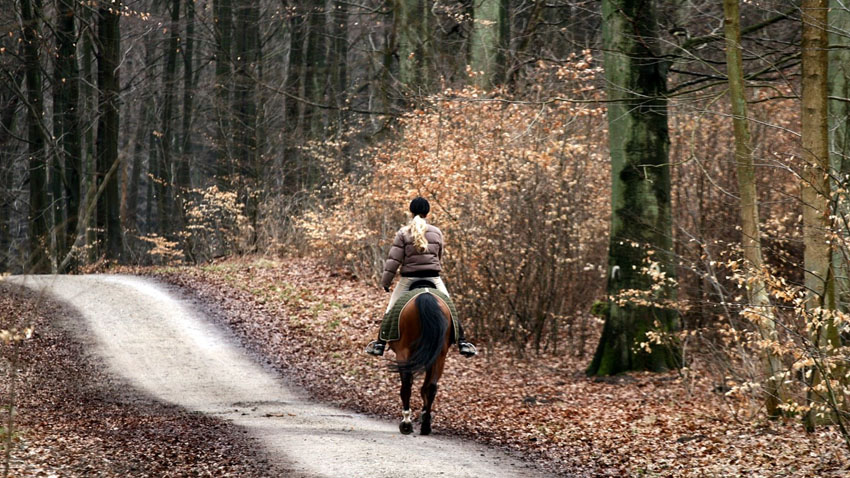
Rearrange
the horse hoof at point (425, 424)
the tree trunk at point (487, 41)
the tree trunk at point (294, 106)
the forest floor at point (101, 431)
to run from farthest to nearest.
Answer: the tree trunk at point (294, 106)
the tree trunk at point (487, 41)
the horse hoof at point (425, 424)
the forest floor at point (101, 431)

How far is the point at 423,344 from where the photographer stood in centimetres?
984

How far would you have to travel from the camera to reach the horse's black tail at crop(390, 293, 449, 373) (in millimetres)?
9781

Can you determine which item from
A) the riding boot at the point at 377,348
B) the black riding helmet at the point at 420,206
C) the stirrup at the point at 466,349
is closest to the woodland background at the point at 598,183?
the stirrup at the point at 466,349

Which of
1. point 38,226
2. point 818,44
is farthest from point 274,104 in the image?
point 818,44

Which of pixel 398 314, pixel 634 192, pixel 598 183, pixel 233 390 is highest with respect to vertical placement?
pixel 598 183

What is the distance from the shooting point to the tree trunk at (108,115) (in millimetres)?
25734

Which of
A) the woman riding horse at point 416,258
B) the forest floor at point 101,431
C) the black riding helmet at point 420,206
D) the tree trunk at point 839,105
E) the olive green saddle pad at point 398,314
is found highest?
the tree trunk at point 839,105

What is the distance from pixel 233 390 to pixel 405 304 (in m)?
4.57

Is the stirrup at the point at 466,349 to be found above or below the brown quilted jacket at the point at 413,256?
below

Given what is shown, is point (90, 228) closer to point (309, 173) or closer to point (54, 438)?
point (309, 173)

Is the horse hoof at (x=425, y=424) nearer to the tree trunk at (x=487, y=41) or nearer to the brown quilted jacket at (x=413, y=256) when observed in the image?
the brown quilted jacket at (x=413, y=256)

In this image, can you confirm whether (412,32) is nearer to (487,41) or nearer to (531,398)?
(487,41)

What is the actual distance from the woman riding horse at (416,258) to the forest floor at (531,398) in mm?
1231

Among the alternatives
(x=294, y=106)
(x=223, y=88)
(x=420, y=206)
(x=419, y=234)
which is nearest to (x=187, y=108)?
(x=223, y=88)
